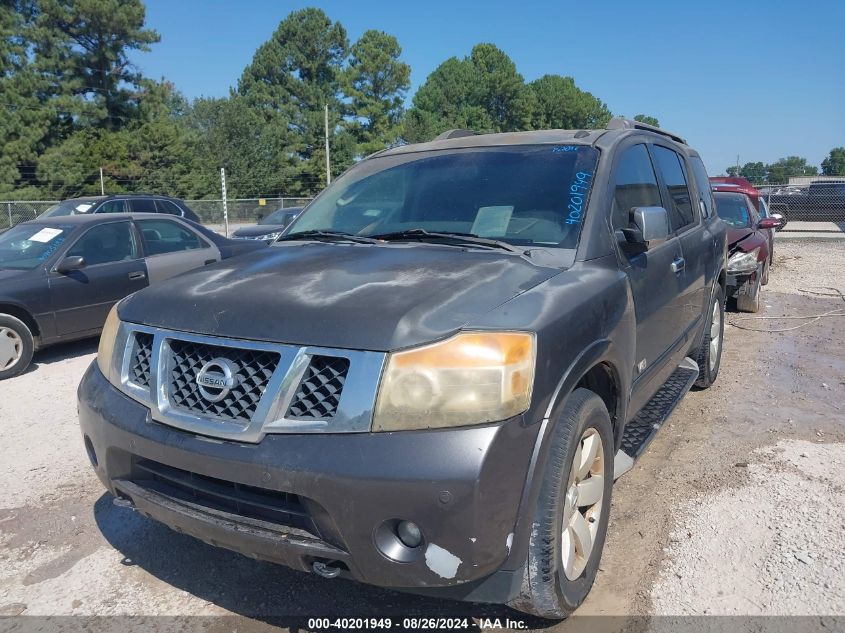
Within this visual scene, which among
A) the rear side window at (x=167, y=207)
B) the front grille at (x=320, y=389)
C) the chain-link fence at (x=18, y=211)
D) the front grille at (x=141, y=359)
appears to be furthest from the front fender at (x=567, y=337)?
the chain-link fence at (x=18, y=211)

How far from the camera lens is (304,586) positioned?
2.93 metres

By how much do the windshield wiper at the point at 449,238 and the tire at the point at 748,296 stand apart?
22.5 ft

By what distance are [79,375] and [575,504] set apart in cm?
556

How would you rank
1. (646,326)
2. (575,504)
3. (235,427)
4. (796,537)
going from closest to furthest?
(235,427), (575,504), (796,537), (646,326)

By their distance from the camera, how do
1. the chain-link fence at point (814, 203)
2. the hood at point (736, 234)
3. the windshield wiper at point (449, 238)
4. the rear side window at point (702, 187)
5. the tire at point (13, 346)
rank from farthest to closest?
1. the chain-link fence at point (814, 203)
2. the hood at point (736, 234)
3. the tire at point (13, 346)
4. the rear side window at point (702, 187)
5. the windshield wiper at point (449, 238)

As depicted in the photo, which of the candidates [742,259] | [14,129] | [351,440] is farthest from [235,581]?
[14,129]

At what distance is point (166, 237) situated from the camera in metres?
8.36

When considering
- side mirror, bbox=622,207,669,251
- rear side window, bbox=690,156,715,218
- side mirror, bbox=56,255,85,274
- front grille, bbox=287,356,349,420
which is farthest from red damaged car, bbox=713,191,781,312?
front grille, bbox=287,356,349,420

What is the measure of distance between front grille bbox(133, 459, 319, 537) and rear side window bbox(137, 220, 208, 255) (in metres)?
6.12

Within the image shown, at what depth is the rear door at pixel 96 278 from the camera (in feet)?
23.0

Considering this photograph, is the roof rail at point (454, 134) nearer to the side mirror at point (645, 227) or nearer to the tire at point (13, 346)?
the side mirror at point (645, 227)

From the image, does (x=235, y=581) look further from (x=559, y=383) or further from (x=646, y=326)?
(x=646, y=326)

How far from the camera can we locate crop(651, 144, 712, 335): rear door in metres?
4.27

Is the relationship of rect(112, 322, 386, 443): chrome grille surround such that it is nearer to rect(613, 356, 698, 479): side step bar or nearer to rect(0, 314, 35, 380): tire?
rect(613, 356, 698, 479): side step bar
